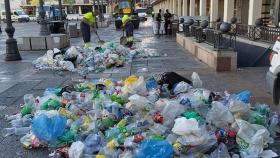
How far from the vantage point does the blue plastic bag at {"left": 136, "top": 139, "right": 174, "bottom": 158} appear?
14.0ft

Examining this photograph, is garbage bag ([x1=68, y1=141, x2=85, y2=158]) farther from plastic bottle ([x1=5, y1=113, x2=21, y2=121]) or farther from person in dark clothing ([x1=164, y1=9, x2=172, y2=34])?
person in dark clothing ([x1=164, y1=9, x2=172, y2=34])

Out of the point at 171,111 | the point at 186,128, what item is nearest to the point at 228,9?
the point at 171,111

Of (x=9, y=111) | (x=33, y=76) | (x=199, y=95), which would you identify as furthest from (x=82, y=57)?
(x=199, y=95)

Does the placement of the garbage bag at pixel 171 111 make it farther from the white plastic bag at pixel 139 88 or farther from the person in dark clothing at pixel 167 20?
the person in dark clothing at pixel 167 20

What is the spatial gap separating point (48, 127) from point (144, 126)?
1.26m

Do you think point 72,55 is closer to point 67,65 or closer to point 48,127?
point 67,65

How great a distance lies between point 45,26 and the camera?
20.4m

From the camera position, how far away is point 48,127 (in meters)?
5.18

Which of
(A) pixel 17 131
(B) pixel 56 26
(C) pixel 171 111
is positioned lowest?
(A) pixel 17 131

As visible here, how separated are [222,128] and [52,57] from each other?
8.09 metres

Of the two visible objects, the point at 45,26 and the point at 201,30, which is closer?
the point at 201,30

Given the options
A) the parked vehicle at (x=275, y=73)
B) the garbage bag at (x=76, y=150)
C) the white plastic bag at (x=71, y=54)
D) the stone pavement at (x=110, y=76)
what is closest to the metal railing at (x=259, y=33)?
the stone pavement at (x=110, y=76)

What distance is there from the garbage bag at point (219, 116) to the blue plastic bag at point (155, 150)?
1.09 m

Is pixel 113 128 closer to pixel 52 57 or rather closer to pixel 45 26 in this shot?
pixel 52 57
